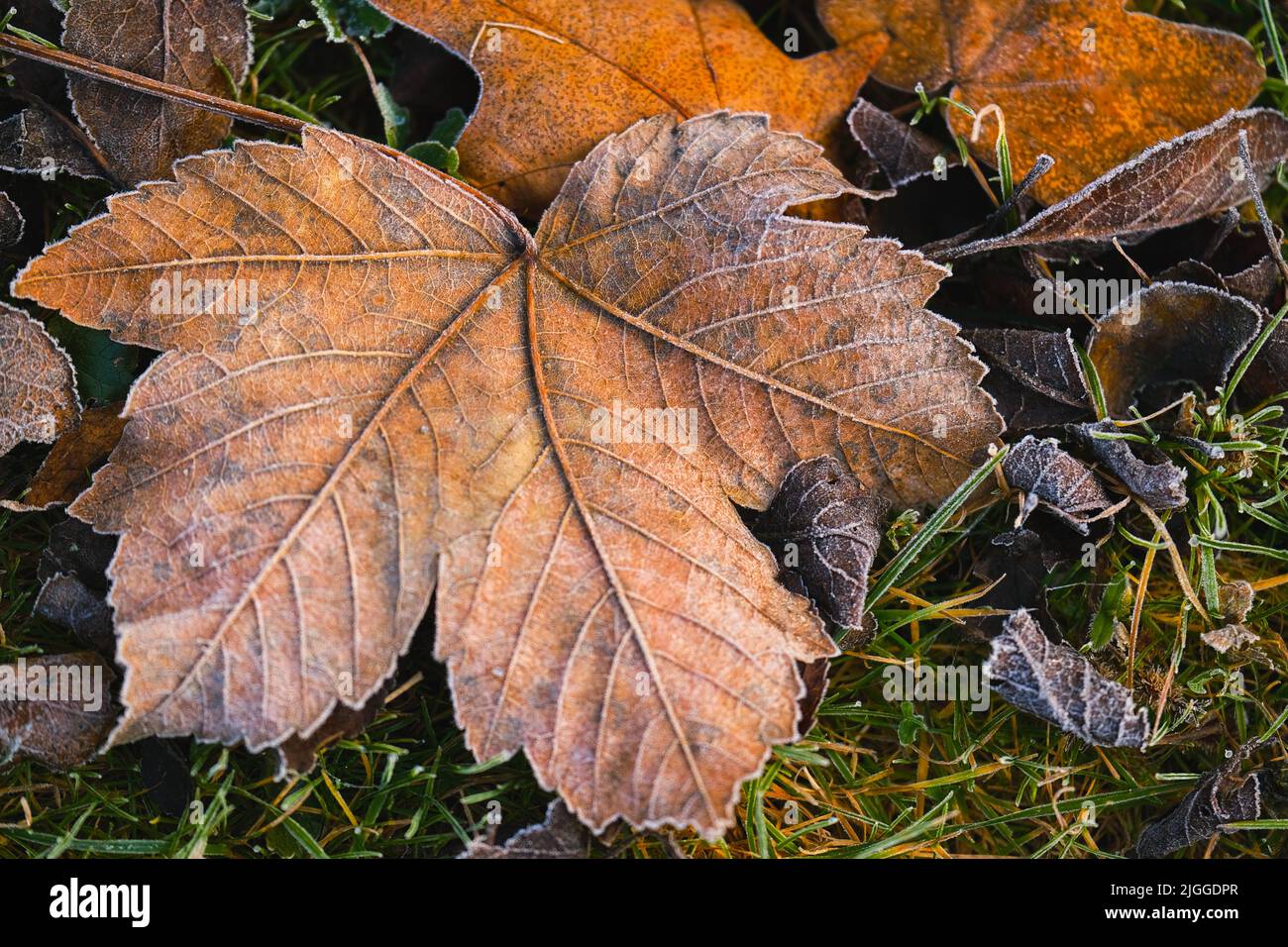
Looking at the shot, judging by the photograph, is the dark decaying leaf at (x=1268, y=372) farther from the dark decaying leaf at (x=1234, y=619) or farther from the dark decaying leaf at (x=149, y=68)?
the dark decaying leaf at (x=149, y=68)

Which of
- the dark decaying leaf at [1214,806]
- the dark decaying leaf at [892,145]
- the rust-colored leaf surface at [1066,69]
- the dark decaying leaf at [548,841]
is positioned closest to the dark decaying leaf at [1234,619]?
the dark decaying leaf at [1214,806]

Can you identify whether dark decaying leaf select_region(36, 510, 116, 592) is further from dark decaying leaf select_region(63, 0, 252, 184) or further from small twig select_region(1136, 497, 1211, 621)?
small twig select_region(1136, 497, 1211, 621)

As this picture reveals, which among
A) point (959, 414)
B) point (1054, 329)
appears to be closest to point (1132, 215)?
point (1054, 329)

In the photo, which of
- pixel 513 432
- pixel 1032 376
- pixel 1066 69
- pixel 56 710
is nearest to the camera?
pixel 513 432

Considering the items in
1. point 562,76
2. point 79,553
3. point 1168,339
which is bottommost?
point 79,553

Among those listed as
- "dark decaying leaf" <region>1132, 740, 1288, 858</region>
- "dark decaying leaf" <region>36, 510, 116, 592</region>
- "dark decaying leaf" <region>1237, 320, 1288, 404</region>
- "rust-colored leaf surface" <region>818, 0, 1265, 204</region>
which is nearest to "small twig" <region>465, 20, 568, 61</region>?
"rust-colored leaf surface" <region>818, 0, 1265, 204</region>

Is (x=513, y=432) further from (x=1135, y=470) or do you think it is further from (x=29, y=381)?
(x=1135, y=470)

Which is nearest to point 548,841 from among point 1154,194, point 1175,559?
point 1175,559
